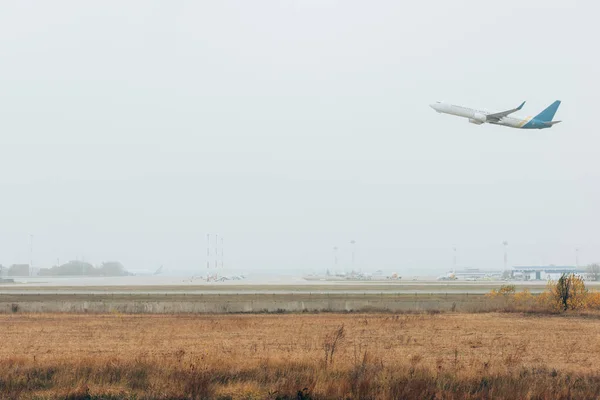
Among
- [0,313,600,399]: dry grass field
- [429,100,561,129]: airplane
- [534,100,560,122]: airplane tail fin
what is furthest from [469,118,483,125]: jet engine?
[0,313,600,399]: dry grass field

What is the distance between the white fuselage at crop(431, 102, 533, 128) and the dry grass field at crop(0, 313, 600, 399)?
42986 millimetres

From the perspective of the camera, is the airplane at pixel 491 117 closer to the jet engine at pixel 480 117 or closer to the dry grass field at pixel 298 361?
the jet engine at pixel 480 117

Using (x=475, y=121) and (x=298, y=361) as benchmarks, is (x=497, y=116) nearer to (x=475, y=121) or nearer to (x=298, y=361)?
(x=475, y=121)

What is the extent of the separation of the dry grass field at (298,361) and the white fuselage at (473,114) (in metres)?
43.0

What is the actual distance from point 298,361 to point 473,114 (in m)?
61.1

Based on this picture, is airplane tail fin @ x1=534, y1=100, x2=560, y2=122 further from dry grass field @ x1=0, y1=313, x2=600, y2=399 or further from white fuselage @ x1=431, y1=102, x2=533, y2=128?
dry grass field @ x1=0, y1=313, x2=600, y2=399

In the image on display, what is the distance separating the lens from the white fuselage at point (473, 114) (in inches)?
2926

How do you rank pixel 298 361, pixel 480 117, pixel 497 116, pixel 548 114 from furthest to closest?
pixel 548 114 → pixel 480 117 → pixel 497 116 → pixel 298 361

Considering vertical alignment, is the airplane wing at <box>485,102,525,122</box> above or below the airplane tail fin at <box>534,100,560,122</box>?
below

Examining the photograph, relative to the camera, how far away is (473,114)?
76750mm

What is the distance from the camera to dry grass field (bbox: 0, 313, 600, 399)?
18219 millimetres

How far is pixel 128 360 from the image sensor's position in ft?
Answer: 70.3

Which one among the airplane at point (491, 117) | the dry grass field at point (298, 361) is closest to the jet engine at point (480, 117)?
the airplane at point (491, 117)

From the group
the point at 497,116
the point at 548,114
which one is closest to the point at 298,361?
the point at 497,116
